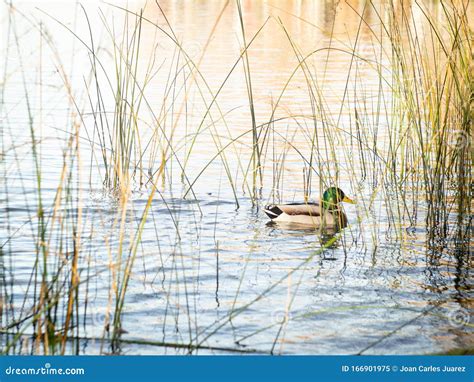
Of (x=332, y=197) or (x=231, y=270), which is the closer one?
(x=231, y=270)

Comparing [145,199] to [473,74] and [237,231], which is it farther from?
[473,74]

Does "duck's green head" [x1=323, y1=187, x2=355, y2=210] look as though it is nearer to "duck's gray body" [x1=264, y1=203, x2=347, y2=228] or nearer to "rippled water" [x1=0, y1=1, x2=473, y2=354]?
"duck's gray body" [x1=264, y1=203, x2=347, y2=228]

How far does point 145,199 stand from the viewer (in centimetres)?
677

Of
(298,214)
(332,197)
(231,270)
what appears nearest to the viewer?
(231,270)

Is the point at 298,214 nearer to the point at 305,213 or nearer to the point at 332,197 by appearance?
the point at 305,213

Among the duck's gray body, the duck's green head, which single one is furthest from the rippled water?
the duck's green head

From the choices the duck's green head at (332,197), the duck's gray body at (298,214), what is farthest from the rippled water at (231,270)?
the duck's green head at (332,197)

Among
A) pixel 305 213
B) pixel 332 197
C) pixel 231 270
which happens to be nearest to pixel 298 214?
pixel 305 213

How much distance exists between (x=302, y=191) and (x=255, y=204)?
2.14 ft

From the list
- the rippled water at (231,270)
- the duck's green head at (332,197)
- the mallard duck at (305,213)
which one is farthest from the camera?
the mallard duck at (305,213)

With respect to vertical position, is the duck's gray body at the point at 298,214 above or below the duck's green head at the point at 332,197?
below

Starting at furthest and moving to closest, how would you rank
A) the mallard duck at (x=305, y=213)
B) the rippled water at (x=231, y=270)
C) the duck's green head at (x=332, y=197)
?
the mallard duck at (x=305, y=213) → the duck's green head at (x=332, y=197) → the rippled water at (x=231, y=270)

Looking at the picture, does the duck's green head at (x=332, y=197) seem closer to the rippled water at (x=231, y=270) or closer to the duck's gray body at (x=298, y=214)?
the duck's gray body at (x=298, y=214)
